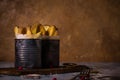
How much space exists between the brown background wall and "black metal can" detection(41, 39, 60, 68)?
1.61 m

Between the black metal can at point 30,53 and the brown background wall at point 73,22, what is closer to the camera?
the black metal can at point 30,53

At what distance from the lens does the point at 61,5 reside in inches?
145

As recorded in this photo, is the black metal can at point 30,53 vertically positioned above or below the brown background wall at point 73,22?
below

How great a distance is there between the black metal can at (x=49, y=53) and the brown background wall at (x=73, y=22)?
5.29ft

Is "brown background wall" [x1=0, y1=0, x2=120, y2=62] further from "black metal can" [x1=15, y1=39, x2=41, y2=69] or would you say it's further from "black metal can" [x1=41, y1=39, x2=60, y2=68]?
"black metal can" [x1=15, y1=39, x2=41, y2=69]

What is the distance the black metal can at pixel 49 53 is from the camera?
2025mm

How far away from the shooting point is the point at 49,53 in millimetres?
2068

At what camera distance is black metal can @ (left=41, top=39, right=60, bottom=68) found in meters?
2.03

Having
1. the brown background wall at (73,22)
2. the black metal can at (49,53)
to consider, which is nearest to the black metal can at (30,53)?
the black metal can at (49,53)

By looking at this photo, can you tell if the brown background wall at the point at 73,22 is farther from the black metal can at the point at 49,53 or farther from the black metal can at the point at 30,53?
the black metal can at the point at 30,53

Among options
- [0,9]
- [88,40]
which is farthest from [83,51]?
[0,9]

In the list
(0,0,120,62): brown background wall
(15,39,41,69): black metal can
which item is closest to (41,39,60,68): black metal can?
(15,39,41,69): black metal can

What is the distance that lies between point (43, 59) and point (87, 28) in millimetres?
1810

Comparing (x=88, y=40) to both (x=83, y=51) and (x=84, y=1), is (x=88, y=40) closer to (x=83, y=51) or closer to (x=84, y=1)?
(x=83, y=51)
